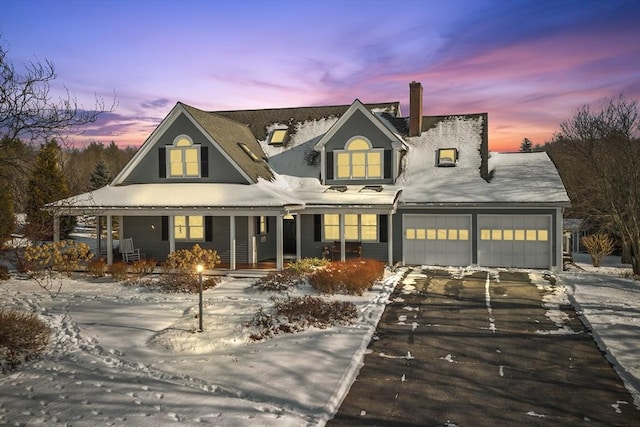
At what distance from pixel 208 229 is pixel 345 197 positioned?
6642mm

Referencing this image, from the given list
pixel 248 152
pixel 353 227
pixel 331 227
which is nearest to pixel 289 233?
pixel 331 227

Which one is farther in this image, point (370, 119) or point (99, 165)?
point (99, 165)

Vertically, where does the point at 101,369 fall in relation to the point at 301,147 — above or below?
below

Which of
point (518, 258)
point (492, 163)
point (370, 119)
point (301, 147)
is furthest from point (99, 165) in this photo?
point (518, 258)

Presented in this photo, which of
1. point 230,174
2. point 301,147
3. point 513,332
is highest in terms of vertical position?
point 301,147

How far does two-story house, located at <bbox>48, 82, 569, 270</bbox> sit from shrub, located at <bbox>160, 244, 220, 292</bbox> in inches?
52.3

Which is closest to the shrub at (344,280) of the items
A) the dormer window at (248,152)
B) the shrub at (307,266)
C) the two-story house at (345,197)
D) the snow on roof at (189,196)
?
the shrub at (307,266)

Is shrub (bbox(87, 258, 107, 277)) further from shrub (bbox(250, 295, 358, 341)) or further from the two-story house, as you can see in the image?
shrub (bbox(250, 295, 358, 341))

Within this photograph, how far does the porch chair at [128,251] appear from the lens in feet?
70.3

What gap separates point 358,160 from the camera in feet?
77.8

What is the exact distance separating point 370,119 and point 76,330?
1631 cm

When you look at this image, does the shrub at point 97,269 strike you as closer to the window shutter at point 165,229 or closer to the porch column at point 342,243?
the window shutter at point 165,229

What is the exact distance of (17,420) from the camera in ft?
23.4

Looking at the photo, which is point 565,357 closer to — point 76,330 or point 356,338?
point 356,338
